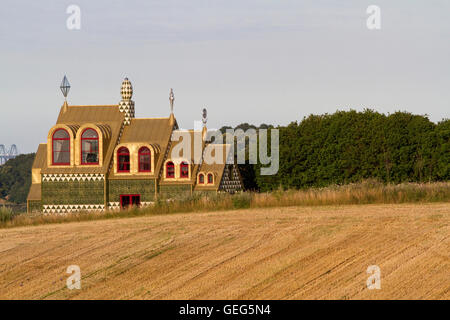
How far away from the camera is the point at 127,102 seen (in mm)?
46000

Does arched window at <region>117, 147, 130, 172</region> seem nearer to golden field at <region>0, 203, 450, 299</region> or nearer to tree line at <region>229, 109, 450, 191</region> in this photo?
tree line at <region>229, 109, 450, 191</region>

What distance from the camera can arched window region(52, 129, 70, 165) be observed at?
1777 inches

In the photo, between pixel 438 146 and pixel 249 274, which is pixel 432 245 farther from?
pixel 438 146

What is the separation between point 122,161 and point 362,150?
1619 centimetres

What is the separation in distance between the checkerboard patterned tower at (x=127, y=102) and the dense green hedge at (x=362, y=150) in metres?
11.5

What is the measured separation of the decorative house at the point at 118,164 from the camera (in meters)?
44.5

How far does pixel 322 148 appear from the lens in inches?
1967

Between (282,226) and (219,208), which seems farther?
(219,208)

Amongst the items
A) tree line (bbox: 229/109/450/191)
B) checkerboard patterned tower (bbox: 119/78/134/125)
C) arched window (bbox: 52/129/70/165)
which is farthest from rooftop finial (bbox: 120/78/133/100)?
tree line (bbox: 229/109/450/191)

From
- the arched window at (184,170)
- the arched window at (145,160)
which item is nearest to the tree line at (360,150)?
the arched window at (184,170)
